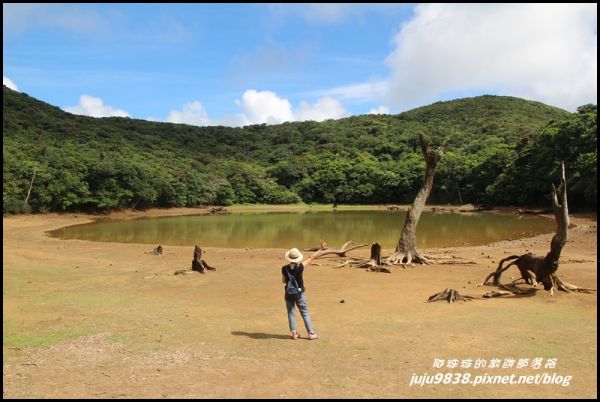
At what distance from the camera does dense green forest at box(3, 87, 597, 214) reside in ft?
165

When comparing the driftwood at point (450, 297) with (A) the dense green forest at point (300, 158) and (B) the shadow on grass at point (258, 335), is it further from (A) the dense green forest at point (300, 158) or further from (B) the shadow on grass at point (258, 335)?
(A) the dense green forest at point (300, 158)

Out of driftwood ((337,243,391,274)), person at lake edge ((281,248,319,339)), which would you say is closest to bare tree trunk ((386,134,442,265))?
driftwood ((337,243,391,274))

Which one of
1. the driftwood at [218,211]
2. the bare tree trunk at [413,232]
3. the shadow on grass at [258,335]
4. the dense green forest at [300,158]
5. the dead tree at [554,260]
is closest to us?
the shadow on grass at [258,335]

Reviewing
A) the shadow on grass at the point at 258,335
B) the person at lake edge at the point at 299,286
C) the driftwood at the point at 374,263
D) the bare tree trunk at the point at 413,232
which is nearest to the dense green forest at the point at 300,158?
the bare tree trunk at the point at 413,232

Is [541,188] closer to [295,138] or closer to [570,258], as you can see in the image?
[570,258]

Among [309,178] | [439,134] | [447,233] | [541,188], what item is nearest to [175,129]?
[309,178]

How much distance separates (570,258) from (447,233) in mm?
13992

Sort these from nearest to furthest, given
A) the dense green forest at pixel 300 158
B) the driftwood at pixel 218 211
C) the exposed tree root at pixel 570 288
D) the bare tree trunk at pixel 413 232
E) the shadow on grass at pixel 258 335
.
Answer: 1. the shadow on grass at pixel 258 335
2. the exposed tree root at pixel 570 288
3. the bare tree trunk at pixel 413 232
4. the dense green forest at pixel 300 158
5. the driftwood at pixel 218 211

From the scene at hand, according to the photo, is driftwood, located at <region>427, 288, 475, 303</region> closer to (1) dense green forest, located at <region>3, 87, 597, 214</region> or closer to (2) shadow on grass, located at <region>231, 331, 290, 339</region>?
(2) shadow on grass, located at <region>231, 331, 290, 339</region>

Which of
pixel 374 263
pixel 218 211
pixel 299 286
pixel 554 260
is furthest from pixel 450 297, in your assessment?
pixel 218 211

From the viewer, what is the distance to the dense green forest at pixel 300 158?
50.2 metres

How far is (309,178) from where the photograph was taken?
84.2 meters

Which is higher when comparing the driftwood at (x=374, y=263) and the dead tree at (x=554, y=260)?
the dead tree at (x=554, y=260)

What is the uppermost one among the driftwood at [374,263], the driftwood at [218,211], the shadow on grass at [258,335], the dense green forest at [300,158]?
the dense green forest at [300,158]
